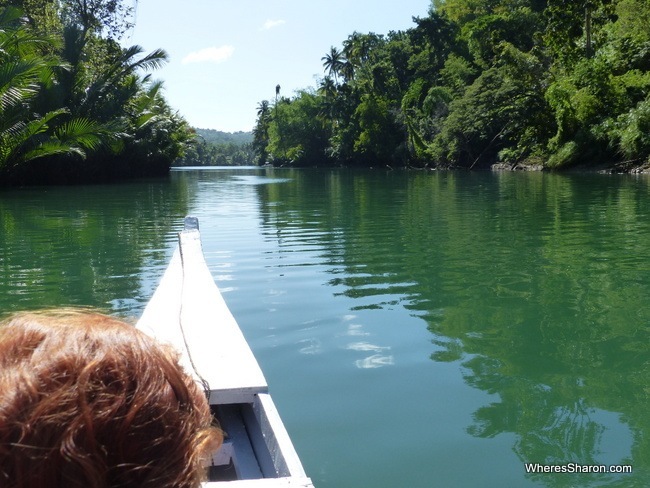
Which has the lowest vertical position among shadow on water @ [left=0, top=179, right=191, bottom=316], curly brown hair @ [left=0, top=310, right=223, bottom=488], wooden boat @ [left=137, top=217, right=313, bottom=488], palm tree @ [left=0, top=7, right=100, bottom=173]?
shadow on water @ [left=0, top=179, right=191, bottom=316]

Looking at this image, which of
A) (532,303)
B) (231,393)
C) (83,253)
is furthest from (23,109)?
(231,393)

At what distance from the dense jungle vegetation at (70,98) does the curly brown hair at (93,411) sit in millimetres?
21912

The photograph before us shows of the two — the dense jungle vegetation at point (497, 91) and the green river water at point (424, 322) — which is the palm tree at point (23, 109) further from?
the dense jungle vegetation at point (497, 91)

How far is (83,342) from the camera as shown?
86 centimetres

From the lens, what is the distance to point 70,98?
27.8m

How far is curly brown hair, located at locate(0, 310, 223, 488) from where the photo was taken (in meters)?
0.78

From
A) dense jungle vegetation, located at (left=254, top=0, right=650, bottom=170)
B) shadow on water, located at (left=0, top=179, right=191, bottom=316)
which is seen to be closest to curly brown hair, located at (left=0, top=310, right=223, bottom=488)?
shadow on water, located at (left=0, top=179, right=191, bottom=316)

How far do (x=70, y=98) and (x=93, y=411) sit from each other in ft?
96.5

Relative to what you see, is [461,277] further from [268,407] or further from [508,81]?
[508,81]

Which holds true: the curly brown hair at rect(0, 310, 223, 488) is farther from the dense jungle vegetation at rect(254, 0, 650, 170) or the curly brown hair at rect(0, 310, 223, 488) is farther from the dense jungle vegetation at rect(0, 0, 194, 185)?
the dense jungle vegetation at rect(254, 0, 650, 170)

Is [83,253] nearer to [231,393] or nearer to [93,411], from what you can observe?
[231,393]

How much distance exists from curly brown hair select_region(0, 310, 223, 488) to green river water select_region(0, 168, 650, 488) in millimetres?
2514

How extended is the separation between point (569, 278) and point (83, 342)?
7.29m

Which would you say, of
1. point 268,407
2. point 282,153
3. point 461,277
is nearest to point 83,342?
point 268,407
